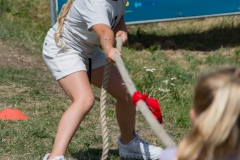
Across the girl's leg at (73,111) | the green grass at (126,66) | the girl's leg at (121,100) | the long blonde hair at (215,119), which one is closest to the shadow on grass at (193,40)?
the green grass at (126,66)

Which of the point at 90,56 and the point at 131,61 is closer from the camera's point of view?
the point at 90,56

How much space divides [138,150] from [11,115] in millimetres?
1237

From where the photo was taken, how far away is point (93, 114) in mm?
5000

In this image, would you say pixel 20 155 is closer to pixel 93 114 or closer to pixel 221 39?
pixel 93 114

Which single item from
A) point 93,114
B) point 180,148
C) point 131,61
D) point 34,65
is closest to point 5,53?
point 34,65

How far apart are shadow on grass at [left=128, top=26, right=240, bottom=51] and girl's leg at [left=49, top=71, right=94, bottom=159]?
14.7 feet

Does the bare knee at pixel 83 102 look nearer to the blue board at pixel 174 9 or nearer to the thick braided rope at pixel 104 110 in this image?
the thick braided rope at pixel 104 110

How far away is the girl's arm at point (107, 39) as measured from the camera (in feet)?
9.80

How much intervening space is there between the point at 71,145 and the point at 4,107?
1.09 meters

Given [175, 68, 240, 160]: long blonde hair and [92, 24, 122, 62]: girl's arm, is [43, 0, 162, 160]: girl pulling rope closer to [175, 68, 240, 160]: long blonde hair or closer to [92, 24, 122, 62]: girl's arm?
[92, 24, 122, 62]: girl's arm

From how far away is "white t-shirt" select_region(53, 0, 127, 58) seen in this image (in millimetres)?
3229

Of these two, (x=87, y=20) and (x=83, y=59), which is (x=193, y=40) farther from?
(x=87, y=20)

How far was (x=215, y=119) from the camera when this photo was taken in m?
1.85

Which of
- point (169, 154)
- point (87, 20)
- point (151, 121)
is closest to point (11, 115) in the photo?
point (87, 20)
